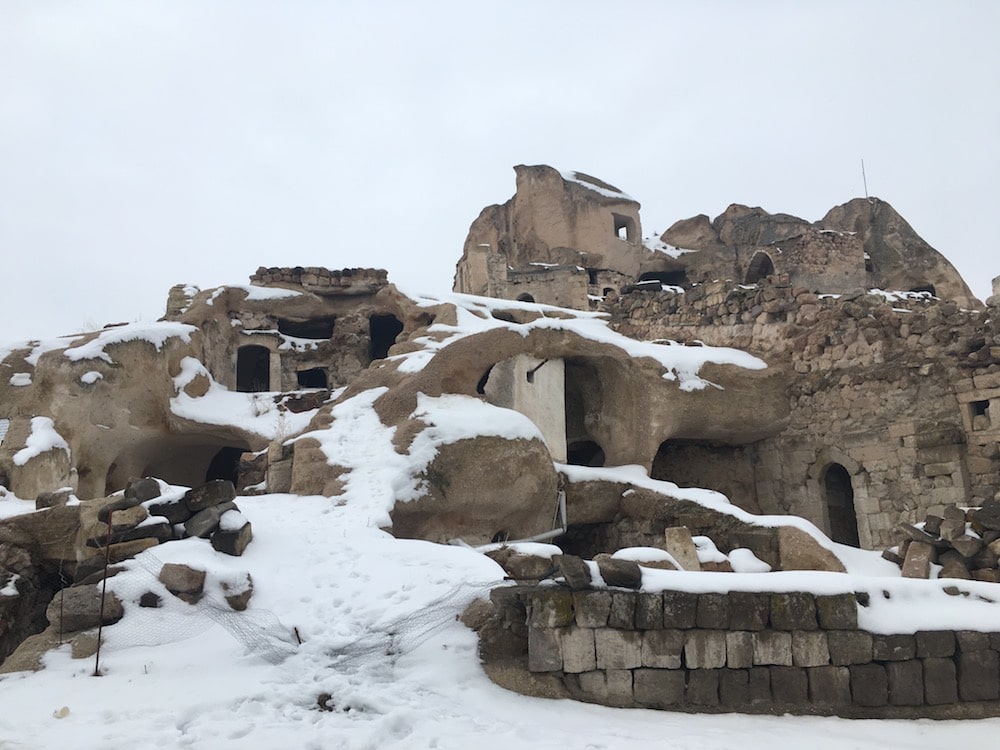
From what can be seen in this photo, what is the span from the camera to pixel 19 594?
775 cm

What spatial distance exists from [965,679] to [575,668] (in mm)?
2830

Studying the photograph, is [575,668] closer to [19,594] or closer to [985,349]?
[19,594]

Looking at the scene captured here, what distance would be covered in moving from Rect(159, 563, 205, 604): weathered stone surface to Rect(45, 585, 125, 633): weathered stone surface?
36cm

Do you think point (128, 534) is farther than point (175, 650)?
Yes

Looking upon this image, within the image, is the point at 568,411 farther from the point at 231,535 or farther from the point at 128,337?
the point at 231,535

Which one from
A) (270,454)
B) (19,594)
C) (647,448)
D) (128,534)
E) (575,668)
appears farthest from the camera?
(647,448)

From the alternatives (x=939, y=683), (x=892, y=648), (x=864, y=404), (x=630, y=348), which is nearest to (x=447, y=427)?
(x=630, y=348)

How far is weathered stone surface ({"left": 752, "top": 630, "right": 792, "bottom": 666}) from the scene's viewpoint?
5.88 m

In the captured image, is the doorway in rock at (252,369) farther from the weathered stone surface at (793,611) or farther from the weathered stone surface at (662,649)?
the weathered stone surface at (793,611)

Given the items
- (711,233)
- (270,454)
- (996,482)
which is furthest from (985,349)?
(711,233)

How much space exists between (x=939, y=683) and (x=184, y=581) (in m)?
5.54

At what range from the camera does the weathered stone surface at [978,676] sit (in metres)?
6.00

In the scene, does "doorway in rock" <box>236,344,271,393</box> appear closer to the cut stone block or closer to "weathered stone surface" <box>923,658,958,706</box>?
the cut stone block

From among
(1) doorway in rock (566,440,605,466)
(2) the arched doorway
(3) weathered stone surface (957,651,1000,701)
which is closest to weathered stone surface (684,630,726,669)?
(3) weathered stone surface (957,651,1000,701)
